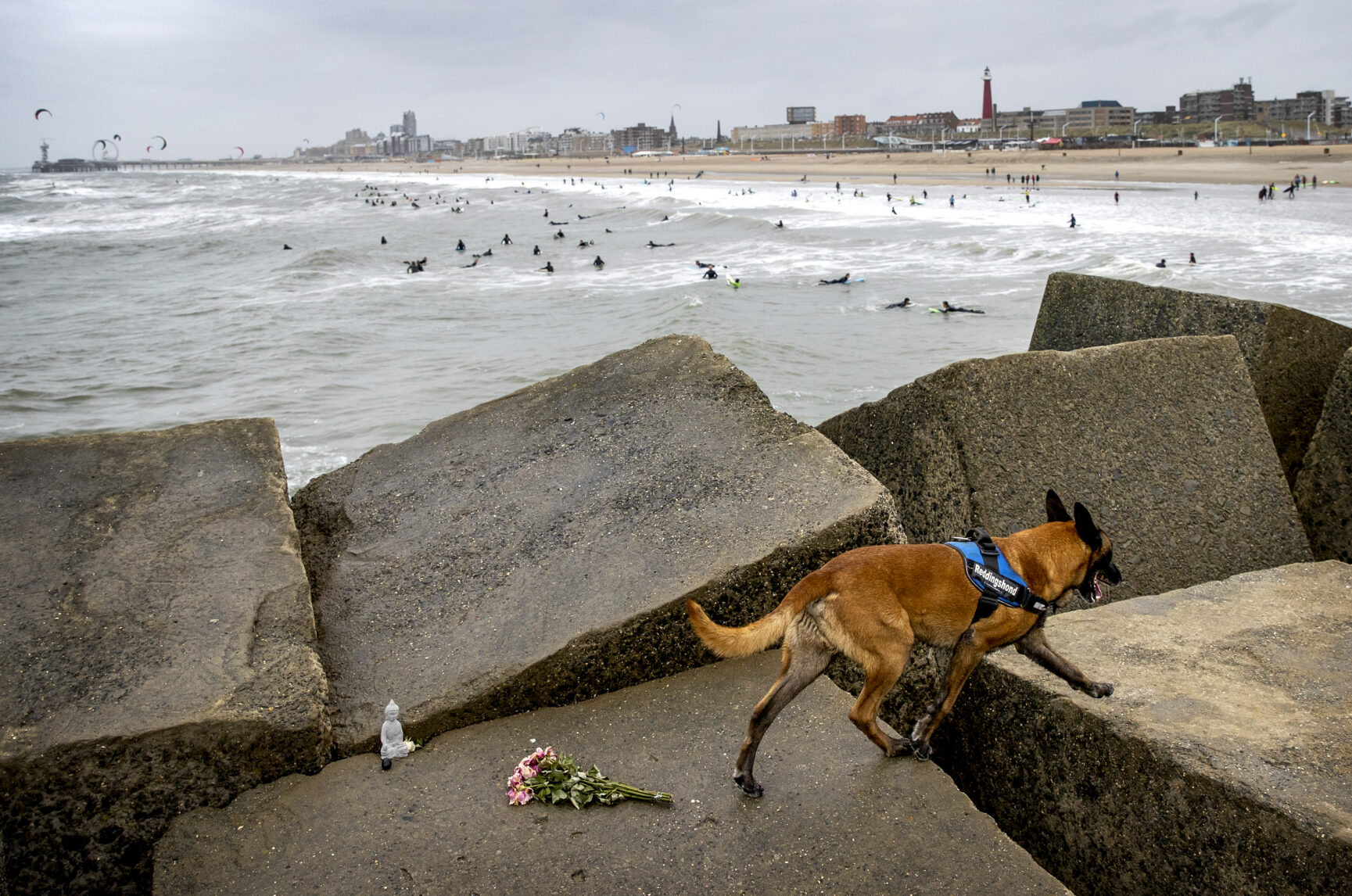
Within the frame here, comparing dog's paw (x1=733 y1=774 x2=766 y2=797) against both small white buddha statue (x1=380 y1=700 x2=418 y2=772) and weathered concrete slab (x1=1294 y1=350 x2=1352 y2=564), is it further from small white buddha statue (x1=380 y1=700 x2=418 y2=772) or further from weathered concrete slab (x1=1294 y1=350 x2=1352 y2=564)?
weathered concrete slab (x1=1294 y1=350 x2=1352 y2=564)

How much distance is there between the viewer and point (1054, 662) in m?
3.15

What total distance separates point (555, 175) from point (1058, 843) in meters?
128

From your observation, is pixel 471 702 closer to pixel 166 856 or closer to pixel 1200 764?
pixel 166 856

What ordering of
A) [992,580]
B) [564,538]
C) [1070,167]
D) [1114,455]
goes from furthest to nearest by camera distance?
[1070,167], [1114,455], [564,538], [992,580]

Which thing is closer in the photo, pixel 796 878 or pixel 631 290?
pixel 796 878

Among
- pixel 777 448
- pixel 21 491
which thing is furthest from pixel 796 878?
pixel 21 491

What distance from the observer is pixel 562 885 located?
2.61 m

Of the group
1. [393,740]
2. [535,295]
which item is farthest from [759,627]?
[535,295]

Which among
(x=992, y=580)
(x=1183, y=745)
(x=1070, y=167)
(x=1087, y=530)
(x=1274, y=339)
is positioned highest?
(x=1070, y=167)

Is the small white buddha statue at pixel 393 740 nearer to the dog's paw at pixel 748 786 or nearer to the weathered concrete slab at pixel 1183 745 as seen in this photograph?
the dog's paw at pixel 748 786

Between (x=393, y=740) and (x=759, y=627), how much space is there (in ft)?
4.59

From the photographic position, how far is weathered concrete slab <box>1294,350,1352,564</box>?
480cm

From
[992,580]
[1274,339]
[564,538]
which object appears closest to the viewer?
[992,580]

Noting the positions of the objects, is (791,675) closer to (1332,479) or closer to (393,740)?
(393,740)
